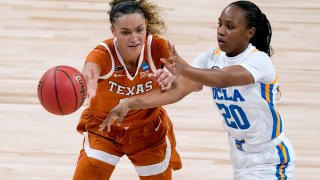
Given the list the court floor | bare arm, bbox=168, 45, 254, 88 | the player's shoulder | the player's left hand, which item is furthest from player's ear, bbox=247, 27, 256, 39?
the court floor

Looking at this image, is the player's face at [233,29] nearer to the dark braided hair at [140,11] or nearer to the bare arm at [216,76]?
the bare arm at [216,76]

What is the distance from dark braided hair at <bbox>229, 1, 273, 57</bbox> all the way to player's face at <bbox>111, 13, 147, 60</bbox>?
0.47 metres

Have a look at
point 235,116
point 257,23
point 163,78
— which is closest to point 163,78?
point 163,78

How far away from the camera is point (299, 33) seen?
7035mm

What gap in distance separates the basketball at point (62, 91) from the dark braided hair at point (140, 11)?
1.20ft

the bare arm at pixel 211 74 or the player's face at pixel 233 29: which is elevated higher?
the player's face at pixel 233 29

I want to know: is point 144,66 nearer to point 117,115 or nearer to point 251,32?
point 117,115

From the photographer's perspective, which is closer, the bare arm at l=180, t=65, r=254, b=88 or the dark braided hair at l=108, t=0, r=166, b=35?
the bare arm at l=180, t=65, r=254, b=88

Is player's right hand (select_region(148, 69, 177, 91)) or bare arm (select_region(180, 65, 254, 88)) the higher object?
bare arm (select_region(180, 65, 254, 88))

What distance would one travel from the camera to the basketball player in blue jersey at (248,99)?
3.69 meters

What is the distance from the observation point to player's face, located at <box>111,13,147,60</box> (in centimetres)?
395

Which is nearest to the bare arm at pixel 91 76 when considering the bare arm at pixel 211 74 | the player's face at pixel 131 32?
the player's face at pixel 131 32

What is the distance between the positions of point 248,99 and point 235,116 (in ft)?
0.32

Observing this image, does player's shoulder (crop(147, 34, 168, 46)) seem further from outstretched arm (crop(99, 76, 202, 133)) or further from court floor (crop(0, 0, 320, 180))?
court floor (crop(0, 0, 320, 180))
